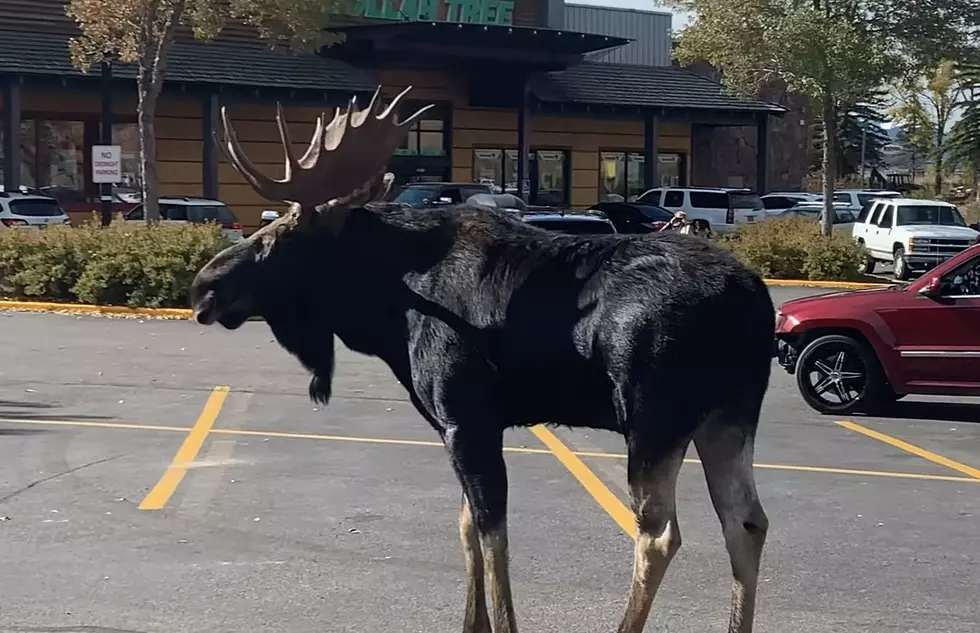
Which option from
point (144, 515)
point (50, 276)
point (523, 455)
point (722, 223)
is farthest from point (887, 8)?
point (144, 515)

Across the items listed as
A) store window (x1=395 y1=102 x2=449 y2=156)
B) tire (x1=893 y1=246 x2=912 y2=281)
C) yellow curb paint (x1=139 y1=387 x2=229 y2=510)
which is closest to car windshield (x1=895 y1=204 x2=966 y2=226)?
tire (x1=893 y1=246 x2=912 y2=281)

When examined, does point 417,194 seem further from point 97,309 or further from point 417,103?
point 97,309

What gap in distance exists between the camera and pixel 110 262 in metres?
21.7

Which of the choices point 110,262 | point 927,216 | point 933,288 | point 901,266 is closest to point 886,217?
point 927,216

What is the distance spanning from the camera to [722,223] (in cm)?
3931

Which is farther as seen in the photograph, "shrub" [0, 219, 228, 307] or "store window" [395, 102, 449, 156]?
"store window" [395, 102, 449, 156]

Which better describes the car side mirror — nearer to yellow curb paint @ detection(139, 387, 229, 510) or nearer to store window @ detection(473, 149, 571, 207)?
yellow curb paint @ detection(139, 387, 229, 510)

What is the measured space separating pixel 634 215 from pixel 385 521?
30178 mm

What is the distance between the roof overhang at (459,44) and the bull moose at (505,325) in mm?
33315

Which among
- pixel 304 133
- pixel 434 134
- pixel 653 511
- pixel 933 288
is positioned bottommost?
pixel 653 511

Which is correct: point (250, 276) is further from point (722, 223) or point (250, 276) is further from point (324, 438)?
point (722, 223)

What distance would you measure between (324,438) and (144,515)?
115 inches

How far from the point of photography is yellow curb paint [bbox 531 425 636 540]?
850 centimetres

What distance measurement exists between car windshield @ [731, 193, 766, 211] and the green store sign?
9.97 metres
